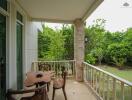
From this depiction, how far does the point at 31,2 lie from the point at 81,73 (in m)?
3.61

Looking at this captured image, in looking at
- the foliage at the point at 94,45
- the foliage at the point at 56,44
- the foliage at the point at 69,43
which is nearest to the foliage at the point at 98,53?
the foliage at the point at 94,45

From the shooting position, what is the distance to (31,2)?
5613 millimetres

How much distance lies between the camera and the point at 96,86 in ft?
18.9

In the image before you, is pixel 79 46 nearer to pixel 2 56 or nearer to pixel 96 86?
pixel 96 86

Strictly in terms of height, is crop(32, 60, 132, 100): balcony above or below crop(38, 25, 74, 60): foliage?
below

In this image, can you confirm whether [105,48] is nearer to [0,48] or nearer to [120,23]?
[120,23]

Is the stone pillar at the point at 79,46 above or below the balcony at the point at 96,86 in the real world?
above

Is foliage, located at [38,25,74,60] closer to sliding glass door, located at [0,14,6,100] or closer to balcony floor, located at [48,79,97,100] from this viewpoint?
balcony floor, located at [48,79,97,100]

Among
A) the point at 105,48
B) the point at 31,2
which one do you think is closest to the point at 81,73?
the point at 31,2

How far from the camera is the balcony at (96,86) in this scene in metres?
3.79

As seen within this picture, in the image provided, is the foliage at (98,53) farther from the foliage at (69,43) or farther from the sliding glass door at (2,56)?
the sliding glass door at (2,56)

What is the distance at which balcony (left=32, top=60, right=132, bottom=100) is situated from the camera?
379cm

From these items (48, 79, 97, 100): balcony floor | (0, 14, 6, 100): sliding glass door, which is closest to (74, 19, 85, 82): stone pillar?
(48, 79, 97, 100): balcony floor

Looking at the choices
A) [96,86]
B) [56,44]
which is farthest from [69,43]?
[96,86]
